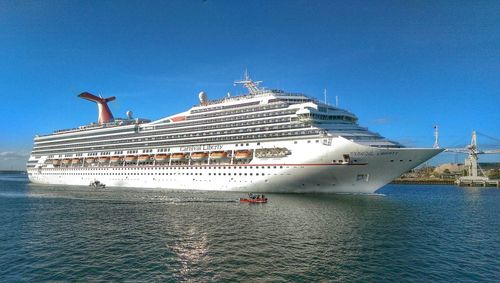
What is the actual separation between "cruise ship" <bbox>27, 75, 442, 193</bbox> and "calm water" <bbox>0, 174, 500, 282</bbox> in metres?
8.27

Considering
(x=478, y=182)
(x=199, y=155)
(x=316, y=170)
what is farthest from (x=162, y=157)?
(x=478, y=182)

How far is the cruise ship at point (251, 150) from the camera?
4656 centimetres

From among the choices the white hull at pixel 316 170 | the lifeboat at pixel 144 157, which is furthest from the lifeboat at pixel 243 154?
the lifeboat at pixel 144 157

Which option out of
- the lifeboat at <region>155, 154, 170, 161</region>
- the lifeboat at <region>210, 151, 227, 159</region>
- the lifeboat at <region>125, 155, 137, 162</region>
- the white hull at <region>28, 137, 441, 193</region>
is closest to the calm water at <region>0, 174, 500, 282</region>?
the white hull at <region>28, 137, 441, 193</region>

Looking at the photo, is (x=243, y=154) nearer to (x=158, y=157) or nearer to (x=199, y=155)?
(x=199, y=155)

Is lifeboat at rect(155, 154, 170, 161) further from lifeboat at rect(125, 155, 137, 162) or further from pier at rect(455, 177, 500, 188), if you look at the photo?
pier at rect(455, 177, 500, 188)

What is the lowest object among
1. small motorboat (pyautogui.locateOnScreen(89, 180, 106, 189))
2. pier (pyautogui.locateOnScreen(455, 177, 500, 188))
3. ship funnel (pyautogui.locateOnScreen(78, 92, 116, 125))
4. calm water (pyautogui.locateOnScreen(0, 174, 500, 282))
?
calm water (pyautogui.locateOnScreen(0, 174, 500, 282))

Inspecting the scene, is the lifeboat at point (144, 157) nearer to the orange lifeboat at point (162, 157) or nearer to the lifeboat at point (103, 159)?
the orange lifeboat at point (162, 157)

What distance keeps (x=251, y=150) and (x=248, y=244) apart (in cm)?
3180

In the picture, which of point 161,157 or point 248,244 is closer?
point 248,244

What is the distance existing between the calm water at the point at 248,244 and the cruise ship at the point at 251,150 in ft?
27.1

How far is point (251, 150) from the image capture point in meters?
54.8

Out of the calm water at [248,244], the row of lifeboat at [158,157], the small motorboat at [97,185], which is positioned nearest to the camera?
the calm water at [248,244]

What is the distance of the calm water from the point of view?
1809 cm
